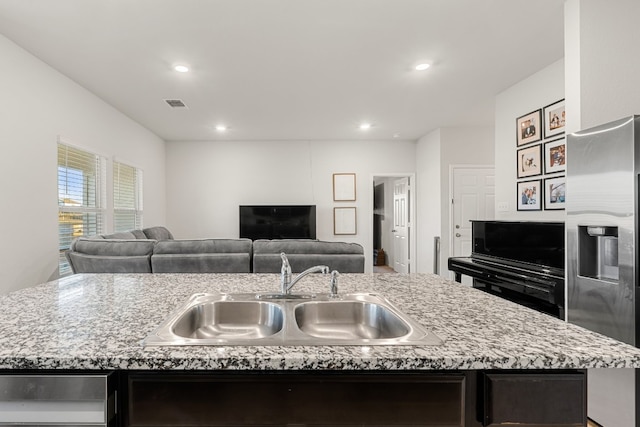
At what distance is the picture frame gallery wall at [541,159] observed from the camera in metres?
2.89

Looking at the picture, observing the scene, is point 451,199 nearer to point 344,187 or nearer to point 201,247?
point 344,187

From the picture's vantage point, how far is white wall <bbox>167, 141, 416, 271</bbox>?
6207mm

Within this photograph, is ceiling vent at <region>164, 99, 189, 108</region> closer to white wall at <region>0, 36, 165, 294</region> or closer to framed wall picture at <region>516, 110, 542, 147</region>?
white wall at <region>0, 36, 165, 294</region>

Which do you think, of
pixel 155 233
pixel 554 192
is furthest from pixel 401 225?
pixel 155 233

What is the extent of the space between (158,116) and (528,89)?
4.71 meters

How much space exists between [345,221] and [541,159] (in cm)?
362

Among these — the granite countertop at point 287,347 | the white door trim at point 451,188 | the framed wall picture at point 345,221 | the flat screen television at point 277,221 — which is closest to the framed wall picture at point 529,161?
the white door trim at point 451,188

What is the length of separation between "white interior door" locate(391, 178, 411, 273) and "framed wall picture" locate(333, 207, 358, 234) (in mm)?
1039

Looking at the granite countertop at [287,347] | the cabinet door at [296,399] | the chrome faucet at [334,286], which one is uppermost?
the chrome faucet at [334,286]

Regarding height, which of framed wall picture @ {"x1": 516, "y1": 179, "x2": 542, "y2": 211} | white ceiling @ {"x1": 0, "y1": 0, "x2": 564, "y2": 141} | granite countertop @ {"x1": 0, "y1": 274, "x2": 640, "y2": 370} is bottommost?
granite countertop @ {"x1": 0, "y1": 274, "x2": 640, "y2": 370}

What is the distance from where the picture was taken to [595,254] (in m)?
1.78

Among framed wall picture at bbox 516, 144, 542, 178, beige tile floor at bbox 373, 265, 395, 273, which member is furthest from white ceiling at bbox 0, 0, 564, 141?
beige tile floor at bbox 373, 265, 395, 273

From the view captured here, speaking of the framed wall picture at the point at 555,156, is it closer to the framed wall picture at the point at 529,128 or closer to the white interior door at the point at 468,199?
the framed wall picture at the point at 529,128

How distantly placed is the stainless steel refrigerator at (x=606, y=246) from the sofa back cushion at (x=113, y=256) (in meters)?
3.20
